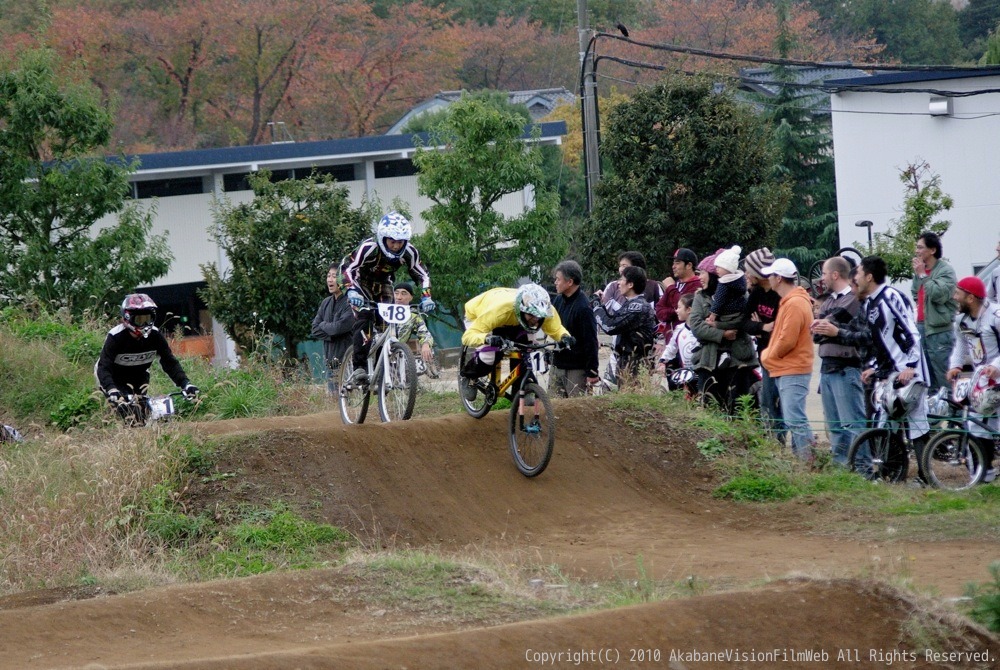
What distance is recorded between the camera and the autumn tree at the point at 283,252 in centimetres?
2305

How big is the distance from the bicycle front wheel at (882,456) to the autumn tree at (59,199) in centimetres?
1550

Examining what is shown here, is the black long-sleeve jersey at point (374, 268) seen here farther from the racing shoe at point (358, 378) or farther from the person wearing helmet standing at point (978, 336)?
the person wearing helmet standing at point (978, 336)

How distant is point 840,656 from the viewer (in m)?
6.34

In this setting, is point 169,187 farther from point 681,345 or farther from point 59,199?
point 681,345

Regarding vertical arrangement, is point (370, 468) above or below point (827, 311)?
below

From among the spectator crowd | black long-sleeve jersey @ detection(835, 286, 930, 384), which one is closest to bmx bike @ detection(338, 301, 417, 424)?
the spectator crowd

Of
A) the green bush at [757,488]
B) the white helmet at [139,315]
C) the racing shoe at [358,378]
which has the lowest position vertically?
the green bush at [757,488]

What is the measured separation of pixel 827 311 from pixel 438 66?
5014cm

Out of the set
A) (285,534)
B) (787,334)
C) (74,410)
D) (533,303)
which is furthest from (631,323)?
(74,410)

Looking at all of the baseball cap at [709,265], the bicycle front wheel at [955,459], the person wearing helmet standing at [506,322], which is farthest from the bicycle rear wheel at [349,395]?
the bicycle front wheel at [955,459]

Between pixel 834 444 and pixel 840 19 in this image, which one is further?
pixel 840 19

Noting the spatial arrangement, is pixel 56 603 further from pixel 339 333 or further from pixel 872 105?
pixel 872 105

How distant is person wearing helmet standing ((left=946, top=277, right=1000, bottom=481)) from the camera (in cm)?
1005

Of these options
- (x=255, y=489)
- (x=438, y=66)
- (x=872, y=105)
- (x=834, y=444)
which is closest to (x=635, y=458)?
(x=834, y=444)
